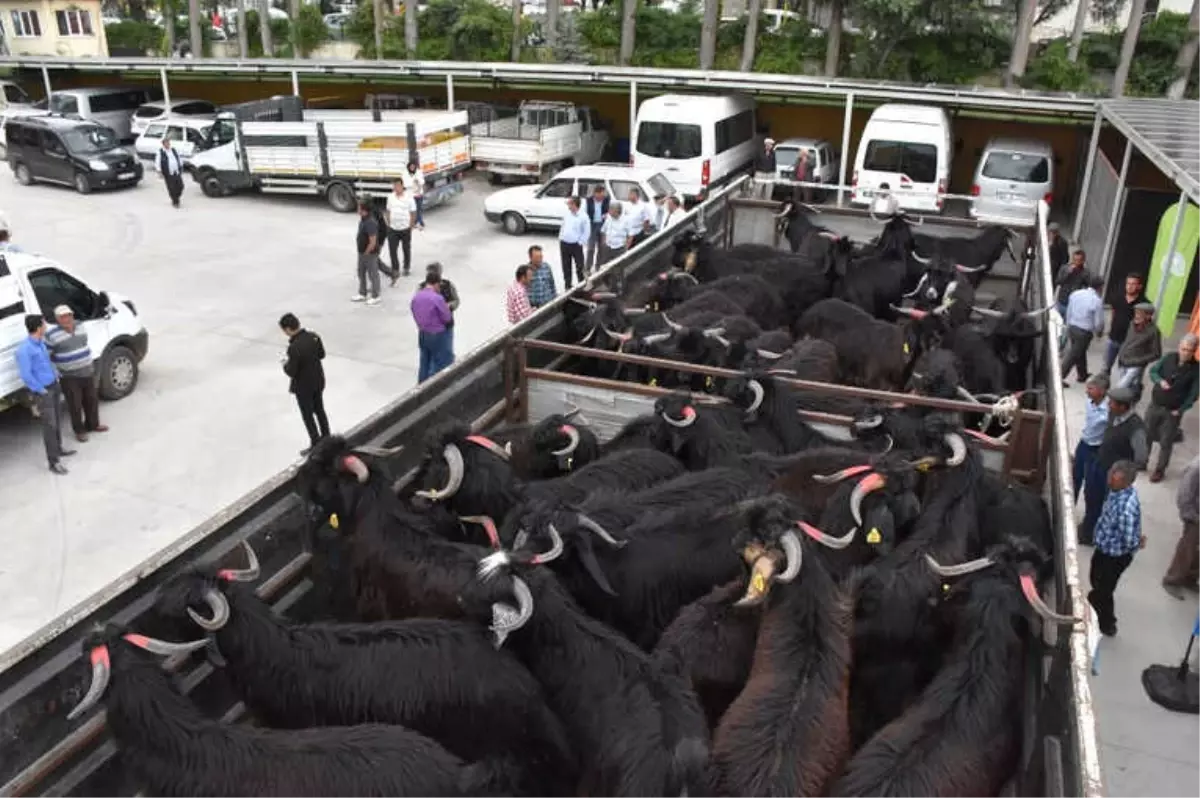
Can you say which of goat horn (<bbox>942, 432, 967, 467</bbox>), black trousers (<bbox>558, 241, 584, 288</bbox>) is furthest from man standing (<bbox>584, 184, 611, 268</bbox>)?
goat horn (<bbox>942, 432, 967, 467</bbox>)

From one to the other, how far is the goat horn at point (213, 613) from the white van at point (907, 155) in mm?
15859

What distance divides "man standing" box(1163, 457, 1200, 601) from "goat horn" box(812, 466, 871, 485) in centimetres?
315

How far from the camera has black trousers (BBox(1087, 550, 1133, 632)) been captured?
21.0ft

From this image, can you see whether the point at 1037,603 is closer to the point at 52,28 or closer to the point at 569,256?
the point at 569,256

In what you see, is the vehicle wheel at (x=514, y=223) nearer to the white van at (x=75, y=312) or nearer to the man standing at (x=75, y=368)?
the white van at (x=75, y=312)

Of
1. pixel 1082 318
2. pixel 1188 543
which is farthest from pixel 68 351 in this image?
pixel 1082 318

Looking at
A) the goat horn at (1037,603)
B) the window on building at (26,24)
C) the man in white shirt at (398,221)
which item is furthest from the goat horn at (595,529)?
the window on building at (26,24)

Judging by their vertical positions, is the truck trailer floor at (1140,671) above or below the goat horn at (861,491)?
below

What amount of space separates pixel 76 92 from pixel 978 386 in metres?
27.4

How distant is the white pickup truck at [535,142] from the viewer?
2114 cm

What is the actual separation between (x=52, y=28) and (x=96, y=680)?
46.4m

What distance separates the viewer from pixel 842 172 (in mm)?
19922

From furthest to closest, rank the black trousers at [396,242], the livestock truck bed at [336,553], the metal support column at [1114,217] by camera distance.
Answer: the black trousers at [396,242] < the metal support column at [1114,217] < the livestock truck bed at [336,553]

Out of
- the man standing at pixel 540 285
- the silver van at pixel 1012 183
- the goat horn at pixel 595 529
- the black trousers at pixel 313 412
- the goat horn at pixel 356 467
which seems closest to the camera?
the goat horn at pixel 595 529
